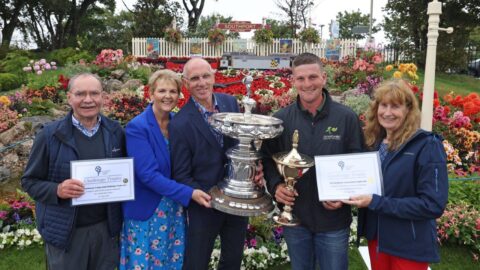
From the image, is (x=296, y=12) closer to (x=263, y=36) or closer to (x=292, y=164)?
(x=263, y=36)

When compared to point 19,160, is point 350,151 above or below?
above

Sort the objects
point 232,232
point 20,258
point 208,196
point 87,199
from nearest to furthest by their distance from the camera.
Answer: point 87,199 < point 208,196 < point 232,232 < point 20,258

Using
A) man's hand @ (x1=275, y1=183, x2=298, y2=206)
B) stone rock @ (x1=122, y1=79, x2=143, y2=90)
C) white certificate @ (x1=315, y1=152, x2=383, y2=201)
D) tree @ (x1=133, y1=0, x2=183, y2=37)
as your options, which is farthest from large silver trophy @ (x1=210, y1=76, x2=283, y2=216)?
tree @ (x1=133, y1=0, x2=183, y2=37)

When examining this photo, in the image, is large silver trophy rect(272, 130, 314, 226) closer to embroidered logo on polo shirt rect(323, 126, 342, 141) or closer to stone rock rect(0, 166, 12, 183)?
embroidered logo on polo shirt rect(323, 126, 342, 141)

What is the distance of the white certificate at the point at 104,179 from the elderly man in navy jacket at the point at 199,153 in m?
0.30

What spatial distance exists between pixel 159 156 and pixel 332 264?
50.0 inches

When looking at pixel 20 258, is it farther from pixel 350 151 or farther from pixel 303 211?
pixel 350 151

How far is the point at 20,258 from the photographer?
3766 mm

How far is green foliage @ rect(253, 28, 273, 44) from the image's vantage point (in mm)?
20875

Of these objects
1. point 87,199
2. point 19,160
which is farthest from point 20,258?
point 19,160

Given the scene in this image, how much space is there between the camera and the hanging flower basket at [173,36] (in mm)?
21109

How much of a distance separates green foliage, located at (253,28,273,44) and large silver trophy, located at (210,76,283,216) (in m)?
19.0

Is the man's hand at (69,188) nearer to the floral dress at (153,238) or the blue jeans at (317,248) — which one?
the floral dress at (153,238)

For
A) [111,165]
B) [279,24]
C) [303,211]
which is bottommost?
[303,211]
